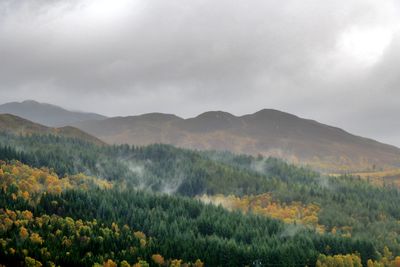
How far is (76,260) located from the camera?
196 metres

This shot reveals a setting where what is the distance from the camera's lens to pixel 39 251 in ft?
649

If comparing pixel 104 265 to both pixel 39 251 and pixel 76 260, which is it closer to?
pixel 76 260

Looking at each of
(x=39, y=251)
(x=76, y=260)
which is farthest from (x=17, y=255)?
(x=76, y=260)

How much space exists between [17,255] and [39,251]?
24.7ft

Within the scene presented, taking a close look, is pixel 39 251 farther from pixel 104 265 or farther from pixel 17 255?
pixel 104 265

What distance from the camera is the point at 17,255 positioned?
196m

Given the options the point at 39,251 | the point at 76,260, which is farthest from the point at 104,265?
the point at 39,251

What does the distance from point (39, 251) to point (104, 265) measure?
23.6 m

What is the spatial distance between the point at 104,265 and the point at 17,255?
3061 cm

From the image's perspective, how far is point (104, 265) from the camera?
19825 cm

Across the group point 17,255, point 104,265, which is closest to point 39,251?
point 17,255

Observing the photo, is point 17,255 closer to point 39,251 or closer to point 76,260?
point 39,251
